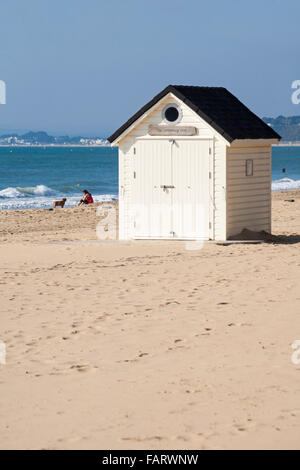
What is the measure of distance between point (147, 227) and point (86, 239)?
2.14 metres

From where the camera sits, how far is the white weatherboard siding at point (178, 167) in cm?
1723

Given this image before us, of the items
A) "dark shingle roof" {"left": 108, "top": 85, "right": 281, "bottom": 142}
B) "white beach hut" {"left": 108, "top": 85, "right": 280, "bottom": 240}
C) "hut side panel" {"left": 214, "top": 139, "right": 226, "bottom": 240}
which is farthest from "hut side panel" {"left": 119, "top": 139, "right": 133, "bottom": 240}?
"hut side panel" {"left": 214, "top": 139, "right": 226, "bottom": 240}

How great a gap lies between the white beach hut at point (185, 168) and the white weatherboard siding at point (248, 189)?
21mm

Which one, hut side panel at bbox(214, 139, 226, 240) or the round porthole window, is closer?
hut side panel at bbox(214, 139, 226, 240)

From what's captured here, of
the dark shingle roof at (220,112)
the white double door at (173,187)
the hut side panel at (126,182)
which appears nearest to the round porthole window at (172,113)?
→ the dark shingle roof at (220,112)

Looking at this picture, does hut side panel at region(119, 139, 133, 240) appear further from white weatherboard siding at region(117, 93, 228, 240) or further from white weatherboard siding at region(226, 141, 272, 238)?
white weatherboard siding at region(226, 141, 272, 238)

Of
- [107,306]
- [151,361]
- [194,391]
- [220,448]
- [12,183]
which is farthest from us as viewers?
[12,183]

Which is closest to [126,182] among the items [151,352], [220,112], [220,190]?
[220,190]

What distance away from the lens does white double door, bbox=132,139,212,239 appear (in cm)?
1736

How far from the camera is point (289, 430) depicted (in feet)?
20.9

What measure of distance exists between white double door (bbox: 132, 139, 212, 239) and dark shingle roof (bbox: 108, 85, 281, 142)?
474 millimetres

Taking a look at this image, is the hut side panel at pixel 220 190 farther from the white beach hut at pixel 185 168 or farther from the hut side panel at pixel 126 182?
the hut side panel at pixel 126 182

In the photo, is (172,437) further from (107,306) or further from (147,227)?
(147,227)

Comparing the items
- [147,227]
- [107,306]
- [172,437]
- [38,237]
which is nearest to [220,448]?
[172,437]
